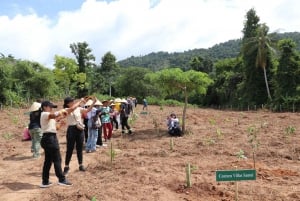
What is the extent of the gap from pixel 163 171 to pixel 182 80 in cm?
855

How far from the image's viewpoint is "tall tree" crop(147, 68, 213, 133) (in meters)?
16.8

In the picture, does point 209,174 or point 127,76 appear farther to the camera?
point 127,76

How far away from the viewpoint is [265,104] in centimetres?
3956

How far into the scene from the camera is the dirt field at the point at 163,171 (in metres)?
7.00

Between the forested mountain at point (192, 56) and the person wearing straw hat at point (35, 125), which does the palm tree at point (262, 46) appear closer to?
the person wearing straw hat at point (35, 125)

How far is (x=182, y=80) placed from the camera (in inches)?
660

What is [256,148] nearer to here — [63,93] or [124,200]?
[124,200]

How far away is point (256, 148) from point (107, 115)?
4.77 m

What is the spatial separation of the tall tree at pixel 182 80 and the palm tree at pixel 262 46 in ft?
75.3

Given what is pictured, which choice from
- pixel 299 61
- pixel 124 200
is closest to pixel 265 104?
pixel 299 61

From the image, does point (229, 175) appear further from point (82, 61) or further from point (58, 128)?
point (82, 61)

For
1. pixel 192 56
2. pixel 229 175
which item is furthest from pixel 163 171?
pixel 192 56

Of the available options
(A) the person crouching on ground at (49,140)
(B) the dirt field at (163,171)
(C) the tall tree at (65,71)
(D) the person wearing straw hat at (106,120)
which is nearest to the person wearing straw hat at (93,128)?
(B) the dirt field at (163,171)

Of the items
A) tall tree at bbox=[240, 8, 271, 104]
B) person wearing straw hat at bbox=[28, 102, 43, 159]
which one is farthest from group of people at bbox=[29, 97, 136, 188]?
tall tree at bbox=[240, 8, 271, 104]
